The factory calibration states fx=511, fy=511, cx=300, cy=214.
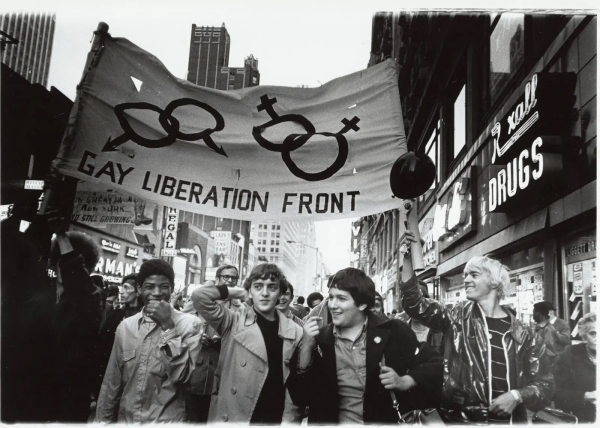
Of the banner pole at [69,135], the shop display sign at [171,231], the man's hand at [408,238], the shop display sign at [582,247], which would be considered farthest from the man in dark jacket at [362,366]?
the shop display sign at [171,231]

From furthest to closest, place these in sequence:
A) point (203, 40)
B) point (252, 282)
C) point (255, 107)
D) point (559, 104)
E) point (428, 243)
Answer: point (428, 243), point (559, 104), point (203, 40), point (255, 107), point (252, 282)

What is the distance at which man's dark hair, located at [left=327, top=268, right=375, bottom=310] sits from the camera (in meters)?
3.35

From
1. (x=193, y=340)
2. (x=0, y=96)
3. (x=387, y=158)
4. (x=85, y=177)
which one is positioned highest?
(x=0, y=96)

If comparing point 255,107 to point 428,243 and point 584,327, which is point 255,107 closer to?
point 584,327

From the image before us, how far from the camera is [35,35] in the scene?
393 cm

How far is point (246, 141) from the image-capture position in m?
3.78

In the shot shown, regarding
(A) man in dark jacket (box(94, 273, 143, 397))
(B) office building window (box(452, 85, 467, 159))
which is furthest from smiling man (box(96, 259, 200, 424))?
(B) office building window (box(452, 85, 467, 159))

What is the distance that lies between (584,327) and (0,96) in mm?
4474

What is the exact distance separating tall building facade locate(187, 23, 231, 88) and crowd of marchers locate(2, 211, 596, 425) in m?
1.71

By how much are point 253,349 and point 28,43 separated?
2870 millimetres

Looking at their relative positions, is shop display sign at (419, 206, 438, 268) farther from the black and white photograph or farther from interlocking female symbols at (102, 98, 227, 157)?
interlocking female symbols at (102, 98, 227, 157)

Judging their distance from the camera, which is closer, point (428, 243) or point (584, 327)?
point (584, 327)

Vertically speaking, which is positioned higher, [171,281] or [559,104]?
[559,104]

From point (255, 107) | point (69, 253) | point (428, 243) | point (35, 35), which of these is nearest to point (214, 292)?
point (69, 253)
